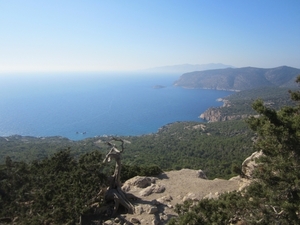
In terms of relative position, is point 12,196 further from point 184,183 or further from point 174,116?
point 174,116

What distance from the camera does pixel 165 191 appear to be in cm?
1454

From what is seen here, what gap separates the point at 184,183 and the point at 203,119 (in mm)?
99613

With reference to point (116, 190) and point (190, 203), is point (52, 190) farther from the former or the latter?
point (190, 203)

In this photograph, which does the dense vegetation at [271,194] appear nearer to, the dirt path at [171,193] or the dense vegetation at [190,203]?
the dense vegetation at [190,203]

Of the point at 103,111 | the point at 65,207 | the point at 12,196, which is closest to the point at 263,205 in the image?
the point at 65,207

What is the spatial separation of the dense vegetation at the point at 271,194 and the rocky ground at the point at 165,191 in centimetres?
461

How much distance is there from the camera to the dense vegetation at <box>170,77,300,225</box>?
20.4 feet

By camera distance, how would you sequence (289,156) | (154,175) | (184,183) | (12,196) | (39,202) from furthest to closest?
1. (154,175)
2. (184,183)
3. (12,196)
4. (39,202)
5. (289,156)

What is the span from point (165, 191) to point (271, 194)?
29.2 feet

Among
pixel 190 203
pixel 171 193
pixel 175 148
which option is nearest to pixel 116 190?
pixel 171 193

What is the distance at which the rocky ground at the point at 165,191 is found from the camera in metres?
11.0

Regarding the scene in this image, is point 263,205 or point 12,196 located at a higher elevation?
point 263,205

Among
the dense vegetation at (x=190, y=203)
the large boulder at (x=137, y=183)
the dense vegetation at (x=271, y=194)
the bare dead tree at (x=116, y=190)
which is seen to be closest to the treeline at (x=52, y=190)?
the dense vegetation at (x=190, y=203)

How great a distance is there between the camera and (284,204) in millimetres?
5863
